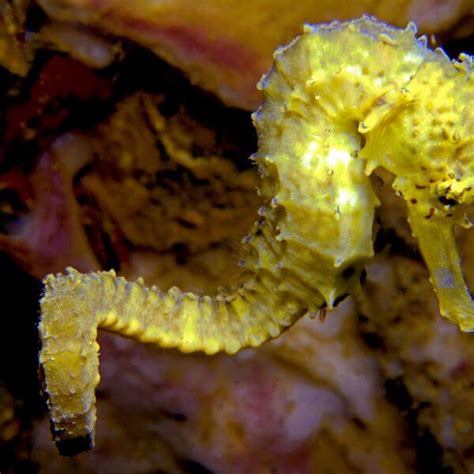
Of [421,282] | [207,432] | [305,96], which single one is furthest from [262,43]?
[207,432]

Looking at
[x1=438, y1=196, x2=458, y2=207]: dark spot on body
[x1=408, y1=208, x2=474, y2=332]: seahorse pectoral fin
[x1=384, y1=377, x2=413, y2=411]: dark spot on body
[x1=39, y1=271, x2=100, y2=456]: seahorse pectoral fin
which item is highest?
[x1=438, y1=196, x2=458, y2=207]: dark spot on body

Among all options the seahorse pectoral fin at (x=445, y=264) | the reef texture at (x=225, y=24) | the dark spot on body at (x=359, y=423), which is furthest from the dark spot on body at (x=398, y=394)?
the reef texture at (x=225, y=24)

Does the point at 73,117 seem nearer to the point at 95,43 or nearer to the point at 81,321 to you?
the point at 95,43

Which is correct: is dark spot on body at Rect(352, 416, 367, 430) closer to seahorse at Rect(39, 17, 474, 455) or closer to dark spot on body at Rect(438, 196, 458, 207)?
seahorse at Rect(39, 17, 474, 455)

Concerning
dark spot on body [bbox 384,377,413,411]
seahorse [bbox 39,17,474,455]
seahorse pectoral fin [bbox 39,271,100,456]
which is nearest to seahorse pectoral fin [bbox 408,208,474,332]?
seahorse [bbox 39,17,474,455]

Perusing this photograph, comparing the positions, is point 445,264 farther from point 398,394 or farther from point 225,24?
point 225,24

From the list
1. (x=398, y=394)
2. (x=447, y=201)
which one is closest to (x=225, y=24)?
(x=447, y=201)
